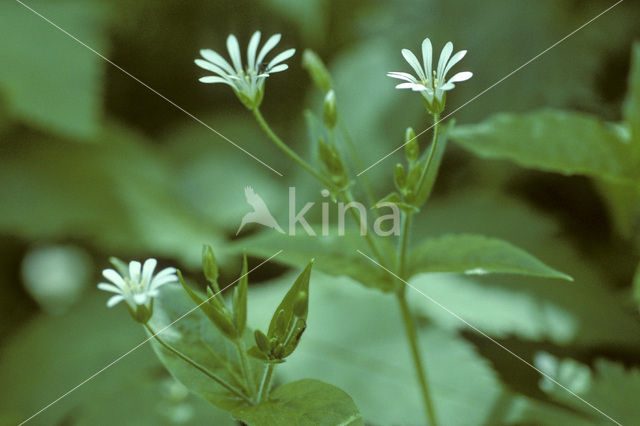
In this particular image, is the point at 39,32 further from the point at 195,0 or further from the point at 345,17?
the point at 345,17

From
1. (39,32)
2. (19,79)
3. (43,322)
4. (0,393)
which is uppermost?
(39,32)

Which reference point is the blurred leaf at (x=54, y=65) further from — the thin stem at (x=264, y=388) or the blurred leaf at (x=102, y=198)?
the thin stem at (x=264, y=388)

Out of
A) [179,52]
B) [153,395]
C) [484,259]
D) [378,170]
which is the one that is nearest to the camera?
[484,259]

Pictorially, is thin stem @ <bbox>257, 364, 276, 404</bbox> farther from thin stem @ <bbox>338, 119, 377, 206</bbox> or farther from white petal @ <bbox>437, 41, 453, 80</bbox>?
white petal @ <bbox>437, 41, 453, 80</bbox>

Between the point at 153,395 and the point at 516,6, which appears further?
the point at 516,6

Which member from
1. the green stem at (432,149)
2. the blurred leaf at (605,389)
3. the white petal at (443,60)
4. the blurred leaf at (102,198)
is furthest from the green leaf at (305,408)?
the blurred leaf at (102,198)

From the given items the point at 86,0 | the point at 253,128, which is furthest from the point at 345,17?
the point at 86,0

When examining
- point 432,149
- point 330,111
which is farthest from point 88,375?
point 432,149

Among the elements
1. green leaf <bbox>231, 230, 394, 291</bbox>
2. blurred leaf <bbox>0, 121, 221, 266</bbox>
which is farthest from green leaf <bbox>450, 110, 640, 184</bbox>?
blurred leaf <bbox>0, 121, 221, 266</bbox>
